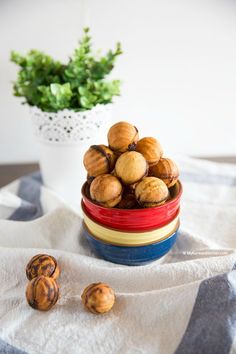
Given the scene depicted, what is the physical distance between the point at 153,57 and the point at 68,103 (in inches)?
10.2

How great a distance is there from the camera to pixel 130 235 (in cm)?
48

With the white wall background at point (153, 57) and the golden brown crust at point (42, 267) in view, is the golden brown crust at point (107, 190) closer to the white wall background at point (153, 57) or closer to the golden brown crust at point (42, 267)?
the golden brown crust at point (42, 267)

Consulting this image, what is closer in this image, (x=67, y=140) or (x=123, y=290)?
(x=123, y=290)

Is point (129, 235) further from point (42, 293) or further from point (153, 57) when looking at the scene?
point (153, 57)

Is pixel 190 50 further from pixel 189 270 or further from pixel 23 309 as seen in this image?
pixel 23 309

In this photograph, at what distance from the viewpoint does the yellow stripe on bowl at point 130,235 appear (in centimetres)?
48

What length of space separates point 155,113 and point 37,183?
0.31 meters

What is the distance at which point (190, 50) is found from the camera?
0.78 metres

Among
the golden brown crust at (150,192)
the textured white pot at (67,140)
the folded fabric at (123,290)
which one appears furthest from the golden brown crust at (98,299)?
the textured white pot at (67,140)

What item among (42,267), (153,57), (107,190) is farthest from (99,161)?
(153,57)

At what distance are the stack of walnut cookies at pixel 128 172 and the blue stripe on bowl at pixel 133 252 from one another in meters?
0.06

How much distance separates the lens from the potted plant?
24.2 inches

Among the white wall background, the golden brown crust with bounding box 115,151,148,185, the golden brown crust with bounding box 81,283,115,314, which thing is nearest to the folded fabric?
the golden brown crust with bounding box 81,283,115,314

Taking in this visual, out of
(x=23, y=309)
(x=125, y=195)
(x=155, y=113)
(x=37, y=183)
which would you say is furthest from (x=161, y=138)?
(x=23, y=309)
